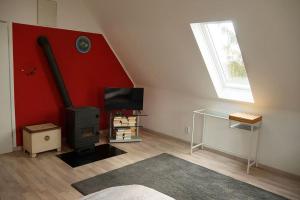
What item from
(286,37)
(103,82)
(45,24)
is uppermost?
(45,24)

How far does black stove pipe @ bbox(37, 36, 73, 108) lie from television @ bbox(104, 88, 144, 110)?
27.2 inches

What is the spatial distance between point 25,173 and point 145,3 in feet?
8.41

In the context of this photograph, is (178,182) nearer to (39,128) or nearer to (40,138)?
(40,138)

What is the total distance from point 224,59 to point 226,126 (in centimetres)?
102

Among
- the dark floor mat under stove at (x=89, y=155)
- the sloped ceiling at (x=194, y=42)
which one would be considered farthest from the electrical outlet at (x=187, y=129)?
the dark floor mat under stove at (x=89, y=155)

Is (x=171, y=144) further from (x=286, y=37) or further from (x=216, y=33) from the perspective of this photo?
(x=286, y=37)

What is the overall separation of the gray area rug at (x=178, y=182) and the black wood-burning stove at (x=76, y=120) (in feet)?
2.83

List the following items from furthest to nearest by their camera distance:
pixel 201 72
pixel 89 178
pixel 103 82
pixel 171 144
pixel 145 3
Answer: pixel 103 82 < pixel 171 144 < pixel 201 72 < pixel 145 3 < pixel 89 178

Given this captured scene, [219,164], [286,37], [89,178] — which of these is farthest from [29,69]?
[286,37]

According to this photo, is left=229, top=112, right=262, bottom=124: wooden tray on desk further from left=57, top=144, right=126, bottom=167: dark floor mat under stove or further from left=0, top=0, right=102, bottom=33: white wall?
left=0, top=0, right=102, bottom=33: white wall

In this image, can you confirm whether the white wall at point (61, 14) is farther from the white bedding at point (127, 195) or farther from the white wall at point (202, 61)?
the white bedding at point (127, 195)

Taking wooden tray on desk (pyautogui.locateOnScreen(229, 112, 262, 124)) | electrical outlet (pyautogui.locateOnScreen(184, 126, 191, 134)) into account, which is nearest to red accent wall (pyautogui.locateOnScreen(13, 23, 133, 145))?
electrical outlet (pyautogui.locateOnScreen(184, 126, 191, 134))

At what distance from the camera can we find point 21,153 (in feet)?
11.8

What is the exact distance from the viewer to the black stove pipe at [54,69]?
367cm
